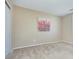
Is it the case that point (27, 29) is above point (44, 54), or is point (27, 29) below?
above

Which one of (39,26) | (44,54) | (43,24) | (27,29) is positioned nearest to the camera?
(44,54)

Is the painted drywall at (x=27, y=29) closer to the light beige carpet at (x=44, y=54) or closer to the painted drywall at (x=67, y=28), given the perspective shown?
the light beige carpet at (x=44, y=54)

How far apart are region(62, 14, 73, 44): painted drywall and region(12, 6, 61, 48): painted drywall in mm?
1200

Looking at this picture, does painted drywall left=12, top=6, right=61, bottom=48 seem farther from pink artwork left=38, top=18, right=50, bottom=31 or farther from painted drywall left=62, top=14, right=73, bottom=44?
painted drywall left=62, top=14, right=73, bottom=44

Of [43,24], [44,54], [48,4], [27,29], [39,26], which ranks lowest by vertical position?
[44,54]

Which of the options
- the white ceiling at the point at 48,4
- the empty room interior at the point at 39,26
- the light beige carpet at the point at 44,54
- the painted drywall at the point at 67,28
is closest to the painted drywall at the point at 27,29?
the empty room interior at the point at 39,26

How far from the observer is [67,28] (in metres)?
7.10

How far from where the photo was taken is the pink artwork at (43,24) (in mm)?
6215

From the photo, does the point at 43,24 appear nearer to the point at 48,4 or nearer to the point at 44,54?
the point at 48,4

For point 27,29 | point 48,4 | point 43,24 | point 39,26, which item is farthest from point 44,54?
point 43,24

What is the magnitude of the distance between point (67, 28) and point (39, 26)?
7.76 feet
